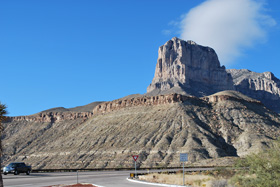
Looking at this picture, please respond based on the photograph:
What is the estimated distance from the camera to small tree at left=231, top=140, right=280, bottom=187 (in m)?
16.7

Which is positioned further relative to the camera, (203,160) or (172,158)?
(172,158)

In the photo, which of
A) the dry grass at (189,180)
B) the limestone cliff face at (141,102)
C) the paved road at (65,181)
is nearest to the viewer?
the dry grass at (189,180)

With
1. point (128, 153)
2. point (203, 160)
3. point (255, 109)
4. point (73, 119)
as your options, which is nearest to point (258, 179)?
point (203, 160)

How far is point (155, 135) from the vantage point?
83.8 metres

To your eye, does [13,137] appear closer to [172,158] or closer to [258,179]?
[172,158]

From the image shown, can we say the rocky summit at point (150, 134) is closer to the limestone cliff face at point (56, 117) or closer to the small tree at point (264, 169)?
the limestone cliff face at point (56, 117)

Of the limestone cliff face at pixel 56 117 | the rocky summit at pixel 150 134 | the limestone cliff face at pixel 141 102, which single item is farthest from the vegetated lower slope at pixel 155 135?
the limestone cliff face at pixel 56 117

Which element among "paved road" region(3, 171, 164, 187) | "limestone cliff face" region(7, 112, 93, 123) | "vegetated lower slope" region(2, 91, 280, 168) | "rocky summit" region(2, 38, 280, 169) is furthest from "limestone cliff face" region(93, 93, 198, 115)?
"paved road" region(3, 171, 164, 187)

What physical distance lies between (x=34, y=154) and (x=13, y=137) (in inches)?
1125

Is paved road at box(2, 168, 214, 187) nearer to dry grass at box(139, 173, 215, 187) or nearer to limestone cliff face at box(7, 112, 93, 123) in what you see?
dry grass at box(139, 173, 215, 187)

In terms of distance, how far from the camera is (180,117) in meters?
90.2

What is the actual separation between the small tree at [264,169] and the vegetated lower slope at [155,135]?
5044 cm

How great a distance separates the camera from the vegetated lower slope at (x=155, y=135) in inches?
2987

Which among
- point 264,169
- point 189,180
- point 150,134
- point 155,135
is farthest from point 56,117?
point 264,169
